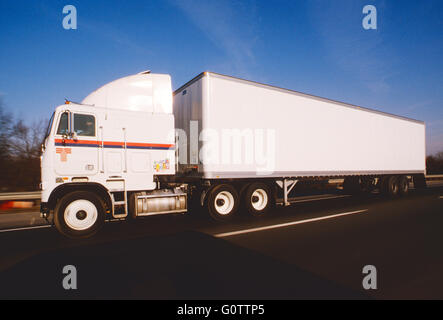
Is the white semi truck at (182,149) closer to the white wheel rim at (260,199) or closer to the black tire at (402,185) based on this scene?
the white wheel rim at (260,199)

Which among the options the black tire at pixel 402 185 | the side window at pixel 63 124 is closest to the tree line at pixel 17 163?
the side window at pixel 63 124

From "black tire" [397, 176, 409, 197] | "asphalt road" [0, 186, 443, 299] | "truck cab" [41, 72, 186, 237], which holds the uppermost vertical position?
"truck cab" [41, 72, 186, 237]

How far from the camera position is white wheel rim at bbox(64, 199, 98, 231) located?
5.70 metres

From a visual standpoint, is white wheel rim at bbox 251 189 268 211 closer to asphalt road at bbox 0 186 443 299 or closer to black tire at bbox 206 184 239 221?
black tire at bbox 206 184 239 221

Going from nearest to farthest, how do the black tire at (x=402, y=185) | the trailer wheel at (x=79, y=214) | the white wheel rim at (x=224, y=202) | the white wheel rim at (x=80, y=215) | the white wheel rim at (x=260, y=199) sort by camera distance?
the trailer wheel at (x=79, y=214)
the white wheel rim at (x=80, y=215)
the white wheel rim at (x=224, y=202)
the white wheel rim at (x=260, y=199)
the black tire at (x=402, y=185)

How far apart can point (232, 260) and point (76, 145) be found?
4.46 meters

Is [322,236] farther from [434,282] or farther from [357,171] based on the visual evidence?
[357,171]

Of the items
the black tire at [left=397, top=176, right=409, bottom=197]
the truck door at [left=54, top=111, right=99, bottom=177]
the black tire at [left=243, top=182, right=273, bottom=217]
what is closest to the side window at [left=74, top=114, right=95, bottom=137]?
the truck door at [left=54, top=111, right=99, bottom=177]

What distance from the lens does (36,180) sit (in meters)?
14.2

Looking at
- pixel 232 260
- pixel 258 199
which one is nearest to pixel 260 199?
pixel 258 199

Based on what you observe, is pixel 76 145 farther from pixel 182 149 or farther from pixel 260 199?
pixel 260 199

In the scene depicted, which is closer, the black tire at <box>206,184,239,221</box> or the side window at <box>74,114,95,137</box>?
the side window at <box>74,114,95,137</box>

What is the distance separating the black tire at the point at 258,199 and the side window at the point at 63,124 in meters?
5.13

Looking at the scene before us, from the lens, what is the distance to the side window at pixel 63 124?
5777mm
